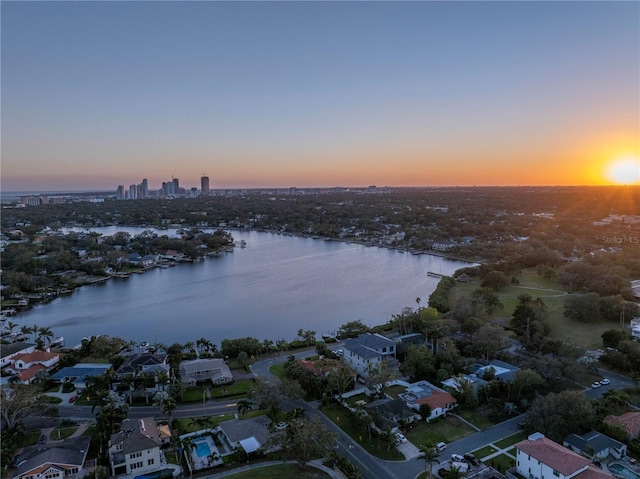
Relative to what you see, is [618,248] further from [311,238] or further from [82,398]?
[82,398]

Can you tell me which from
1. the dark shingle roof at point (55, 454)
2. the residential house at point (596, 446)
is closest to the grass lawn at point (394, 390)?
the residential house at point (596, 446)

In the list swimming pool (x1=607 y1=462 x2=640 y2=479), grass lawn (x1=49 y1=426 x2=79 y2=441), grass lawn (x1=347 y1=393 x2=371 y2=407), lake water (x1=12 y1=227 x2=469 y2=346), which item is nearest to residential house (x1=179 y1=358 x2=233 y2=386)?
grass lawn (x1=49 y1=426 x2=79 y2=441)

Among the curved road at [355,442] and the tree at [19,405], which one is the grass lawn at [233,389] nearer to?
the curved road at [355,442]

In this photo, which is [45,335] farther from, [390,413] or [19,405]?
[390,413]

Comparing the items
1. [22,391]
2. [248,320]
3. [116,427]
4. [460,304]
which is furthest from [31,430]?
[460,304]

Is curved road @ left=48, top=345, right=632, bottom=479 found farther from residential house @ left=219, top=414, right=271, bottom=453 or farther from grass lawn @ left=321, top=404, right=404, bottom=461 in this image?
residential house @ left=219, top=414, right=271, bottom=453
